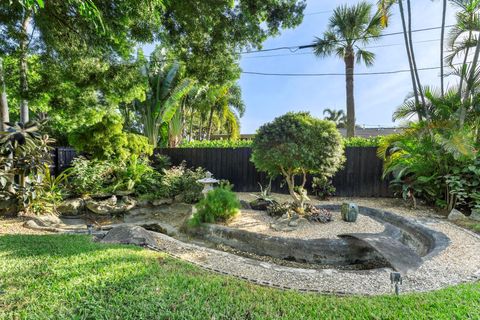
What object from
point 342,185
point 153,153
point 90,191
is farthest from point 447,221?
point 153,153

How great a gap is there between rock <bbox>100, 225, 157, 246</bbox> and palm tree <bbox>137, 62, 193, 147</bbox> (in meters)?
8.98

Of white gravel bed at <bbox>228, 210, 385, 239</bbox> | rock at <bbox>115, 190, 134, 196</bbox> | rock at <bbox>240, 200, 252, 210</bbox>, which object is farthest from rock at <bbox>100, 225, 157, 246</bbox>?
rock at <bbox>115, 190, 134, 196</bbox>

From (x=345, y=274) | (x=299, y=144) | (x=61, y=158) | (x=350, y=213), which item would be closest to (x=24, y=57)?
(x=61, y=158)

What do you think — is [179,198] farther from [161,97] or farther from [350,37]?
[350,37]

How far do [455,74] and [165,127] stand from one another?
11993mm

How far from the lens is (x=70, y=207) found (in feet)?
22.5

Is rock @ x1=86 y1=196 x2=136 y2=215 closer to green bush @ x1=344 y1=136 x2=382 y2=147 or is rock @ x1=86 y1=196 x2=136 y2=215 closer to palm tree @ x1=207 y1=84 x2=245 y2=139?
green bush @ x1=344 y1=136 x2=382 y2=147

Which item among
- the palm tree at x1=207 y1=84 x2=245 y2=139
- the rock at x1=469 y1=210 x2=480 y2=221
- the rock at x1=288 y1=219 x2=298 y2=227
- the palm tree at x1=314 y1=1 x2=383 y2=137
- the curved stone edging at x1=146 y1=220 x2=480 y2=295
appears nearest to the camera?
the curved stone edging at x1=146 y1=220 x2=480 y2=295

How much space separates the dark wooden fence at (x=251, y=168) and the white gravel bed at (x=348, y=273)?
3.93 metres

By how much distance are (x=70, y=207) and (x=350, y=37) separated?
11322mm

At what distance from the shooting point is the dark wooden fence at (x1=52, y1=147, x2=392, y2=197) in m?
8.44

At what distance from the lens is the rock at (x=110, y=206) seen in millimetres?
7167

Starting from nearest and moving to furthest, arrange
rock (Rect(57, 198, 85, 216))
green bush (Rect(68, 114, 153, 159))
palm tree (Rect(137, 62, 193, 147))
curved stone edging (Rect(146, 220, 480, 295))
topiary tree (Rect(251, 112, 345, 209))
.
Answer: curved stone edging (Rect(146, 220, 480, 295)), topiary tree (Rect(251, 112, 345, 209)), rock (Rect(57, 198, 85, 216)), green bush (Rect(68, 114, 153, 159)), palm tree (Rect(137, 62, 193, 147))

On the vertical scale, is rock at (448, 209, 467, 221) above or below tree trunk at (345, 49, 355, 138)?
below
